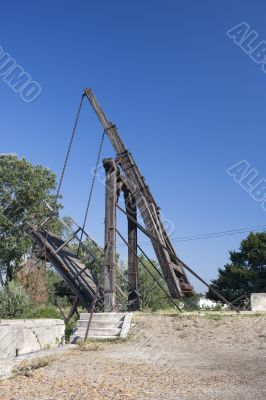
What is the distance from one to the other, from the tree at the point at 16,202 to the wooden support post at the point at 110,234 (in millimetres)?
23807

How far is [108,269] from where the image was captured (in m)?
11.5

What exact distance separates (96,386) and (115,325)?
201 inches

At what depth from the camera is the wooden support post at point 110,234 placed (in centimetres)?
1141

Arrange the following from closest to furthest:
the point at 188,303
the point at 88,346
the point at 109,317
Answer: the point at 88,346, the point at 109,317, the point at 188,303

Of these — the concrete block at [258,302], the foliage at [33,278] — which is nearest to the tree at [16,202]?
the foliage at [33,278]

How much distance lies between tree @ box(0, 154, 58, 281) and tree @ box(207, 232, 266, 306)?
755 inches

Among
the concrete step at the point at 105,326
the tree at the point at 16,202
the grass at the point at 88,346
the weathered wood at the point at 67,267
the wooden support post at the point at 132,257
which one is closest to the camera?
the grass at the point at 88,346

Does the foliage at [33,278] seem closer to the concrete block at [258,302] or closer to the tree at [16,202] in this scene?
the tree at [16,202]

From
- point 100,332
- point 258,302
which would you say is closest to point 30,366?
point 100,332

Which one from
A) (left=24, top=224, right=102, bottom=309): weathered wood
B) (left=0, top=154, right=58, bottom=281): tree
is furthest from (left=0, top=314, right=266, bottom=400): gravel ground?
(left=0, top=154, right=58, bottom=281): tree

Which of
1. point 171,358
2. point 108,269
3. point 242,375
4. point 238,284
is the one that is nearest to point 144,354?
point 171,358

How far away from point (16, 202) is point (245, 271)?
2366 centimetres

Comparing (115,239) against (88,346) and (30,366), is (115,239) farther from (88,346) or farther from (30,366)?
(30,366)

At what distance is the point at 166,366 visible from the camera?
21.9ft
